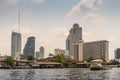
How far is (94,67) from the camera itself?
584 ft
